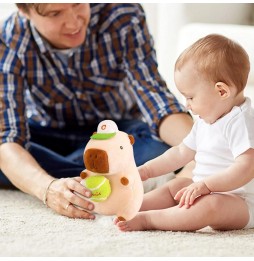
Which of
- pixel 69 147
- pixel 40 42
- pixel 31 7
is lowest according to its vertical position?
pixel 69 147

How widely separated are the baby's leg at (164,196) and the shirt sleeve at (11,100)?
48 cm

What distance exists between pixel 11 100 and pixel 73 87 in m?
0.22

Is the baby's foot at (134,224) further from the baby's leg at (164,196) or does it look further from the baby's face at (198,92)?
the baby's face at (198,92)

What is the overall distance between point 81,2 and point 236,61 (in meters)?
0.57

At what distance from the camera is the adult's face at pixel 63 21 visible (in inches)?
63.6

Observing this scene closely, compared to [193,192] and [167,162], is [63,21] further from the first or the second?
[193,192]

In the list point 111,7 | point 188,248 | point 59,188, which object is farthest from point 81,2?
point 188,248

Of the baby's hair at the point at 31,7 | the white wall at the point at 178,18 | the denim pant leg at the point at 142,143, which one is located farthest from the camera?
the white wall at the point at 178,18

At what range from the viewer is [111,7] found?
187 centimetres

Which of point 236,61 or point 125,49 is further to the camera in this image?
point 125,49

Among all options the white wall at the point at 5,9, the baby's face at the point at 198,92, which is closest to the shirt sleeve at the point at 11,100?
the baby's face at the point at 198,92

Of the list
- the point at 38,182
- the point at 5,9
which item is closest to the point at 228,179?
the point at 38,182

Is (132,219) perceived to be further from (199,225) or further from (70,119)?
(70,119)

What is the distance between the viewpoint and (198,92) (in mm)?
1227
